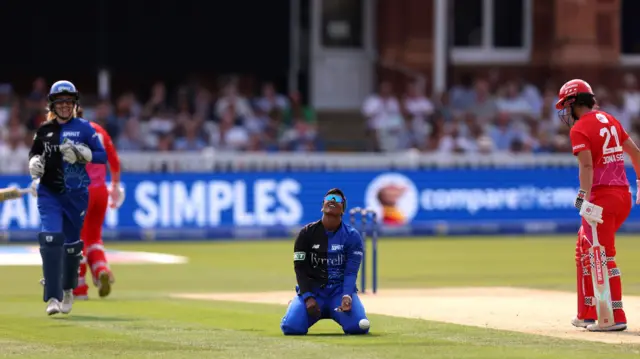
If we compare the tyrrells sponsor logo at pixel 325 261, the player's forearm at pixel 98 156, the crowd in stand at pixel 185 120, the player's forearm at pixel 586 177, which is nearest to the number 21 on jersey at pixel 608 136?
the player's forearm at pixel 586 177

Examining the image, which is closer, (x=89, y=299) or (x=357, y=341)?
(x=357, y=341)

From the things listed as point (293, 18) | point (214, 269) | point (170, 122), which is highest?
point (293, 18)

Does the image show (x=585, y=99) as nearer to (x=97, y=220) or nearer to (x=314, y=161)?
(x=97, y=220)

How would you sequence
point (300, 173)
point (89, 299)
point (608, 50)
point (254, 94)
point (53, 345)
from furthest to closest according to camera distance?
point (608, 50)
point (254, 94)
point (300, 173)
point (89, 299)
point (53, 345)

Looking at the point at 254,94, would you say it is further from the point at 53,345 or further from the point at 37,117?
the point at 53,345

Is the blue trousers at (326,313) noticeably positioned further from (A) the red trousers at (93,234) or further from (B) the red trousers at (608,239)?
(A) the red trousers at (93,234)

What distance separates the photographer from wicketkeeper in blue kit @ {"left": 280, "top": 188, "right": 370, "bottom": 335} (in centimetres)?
1248

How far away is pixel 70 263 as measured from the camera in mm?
14656

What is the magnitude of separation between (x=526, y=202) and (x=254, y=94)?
7365 mm

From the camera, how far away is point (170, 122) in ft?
99.0

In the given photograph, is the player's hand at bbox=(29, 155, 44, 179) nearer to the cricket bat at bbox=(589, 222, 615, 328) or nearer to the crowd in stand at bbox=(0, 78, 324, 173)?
the cricket bat at bbox=(589, 222, 615, 328)

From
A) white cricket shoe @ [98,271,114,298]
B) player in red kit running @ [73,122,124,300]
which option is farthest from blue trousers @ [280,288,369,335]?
player in red kit running @ [73,122,124,300]

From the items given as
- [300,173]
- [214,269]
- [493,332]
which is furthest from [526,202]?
[493,332]

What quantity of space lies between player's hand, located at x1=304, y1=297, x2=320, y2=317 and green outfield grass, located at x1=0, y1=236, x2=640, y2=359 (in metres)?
0.26
